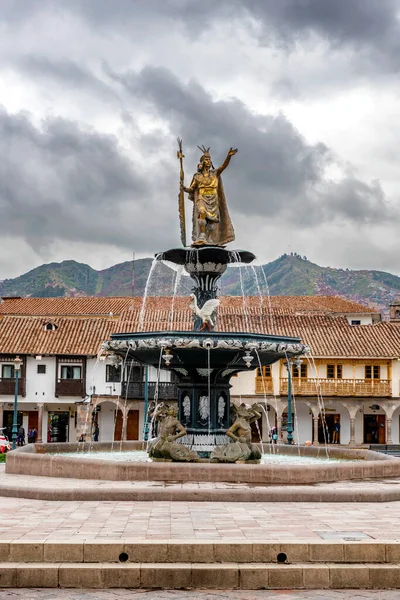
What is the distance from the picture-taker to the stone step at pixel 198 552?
9.98 metres

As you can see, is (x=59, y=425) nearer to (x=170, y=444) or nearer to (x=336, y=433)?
(x=336, y=433)

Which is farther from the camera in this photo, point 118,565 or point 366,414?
point 366,414

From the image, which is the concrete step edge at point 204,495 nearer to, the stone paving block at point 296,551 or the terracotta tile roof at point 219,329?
the stone paving block at point 296,551

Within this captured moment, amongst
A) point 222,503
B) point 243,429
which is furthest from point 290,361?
point 222,503

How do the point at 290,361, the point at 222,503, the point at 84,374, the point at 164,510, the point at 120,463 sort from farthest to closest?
the point at 84,374 < the point at 290,361 < the point at 120,463 < the point at 222,503 < the point at 164,510

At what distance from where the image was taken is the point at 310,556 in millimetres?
10109

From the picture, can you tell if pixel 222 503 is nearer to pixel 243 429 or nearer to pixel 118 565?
pixel 118 565

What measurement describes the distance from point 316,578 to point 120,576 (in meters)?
2.11

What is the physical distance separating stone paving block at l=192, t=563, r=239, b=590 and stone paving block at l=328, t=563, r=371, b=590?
Result: 105cm

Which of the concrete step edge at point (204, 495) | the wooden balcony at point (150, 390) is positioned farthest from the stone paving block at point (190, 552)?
the wooden balcony at point (150, 390)

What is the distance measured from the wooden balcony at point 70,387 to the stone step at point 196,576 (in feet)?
144

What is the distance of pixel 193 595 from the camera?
942 centimetres

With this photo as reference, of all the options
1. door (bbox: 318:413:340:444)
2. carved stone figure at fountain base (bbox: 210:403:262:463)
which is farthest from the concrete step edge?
door (bbox: 318:413:340:444)

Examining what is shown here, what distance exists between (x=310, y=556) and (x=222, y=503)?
12.5ft
